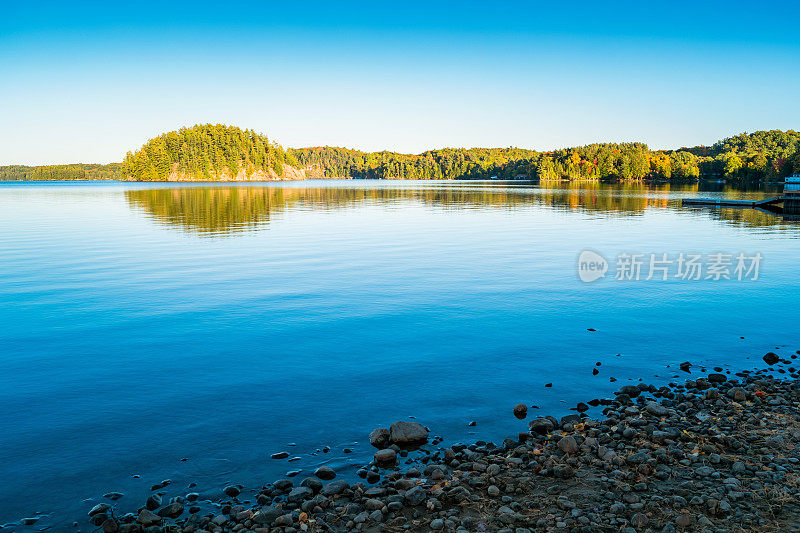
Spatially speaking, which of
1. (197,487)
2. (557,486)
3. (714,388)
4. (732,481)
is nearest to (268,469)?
(197,487)

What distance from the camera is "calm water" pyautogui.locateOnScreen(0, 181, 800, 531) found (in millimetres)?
10000

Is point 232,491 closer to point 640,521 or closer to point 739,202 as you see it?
point 640,521

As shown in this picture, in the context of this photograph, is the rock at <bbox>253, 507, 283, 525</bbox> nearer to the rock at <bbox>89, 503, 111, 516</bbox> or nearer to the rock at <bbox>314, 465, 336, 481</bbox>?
the rock at <bbox>314, 465, 336, 481</bbox>

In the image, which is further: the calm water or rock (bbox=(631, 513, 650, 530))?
the calm water

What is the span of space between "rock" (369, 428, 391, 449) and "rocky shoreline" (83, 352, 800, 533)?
0.03 meters

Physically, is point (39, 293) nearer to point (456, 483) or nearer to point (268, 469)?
point (268, 469)

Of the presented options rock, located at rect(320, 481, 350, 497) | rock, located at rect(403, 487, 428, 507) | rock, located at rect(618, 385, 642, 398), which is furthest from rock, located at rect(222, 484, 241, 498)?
rock, located at rect(618, 385, 642, 398)

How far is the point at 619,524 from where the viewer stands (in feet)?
23.6

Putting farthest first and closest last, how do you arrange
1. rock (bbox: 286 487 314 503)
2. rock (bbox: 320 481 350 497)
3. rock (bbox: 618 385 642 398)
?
1. rock (bbox: 618 385 642 398)
2. rock (bbox: 320 481 350 497)
3. rock (bbox: 286 487 314 503)

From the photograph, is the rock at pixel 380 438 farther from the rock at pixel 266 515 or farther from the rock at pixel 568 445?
the rock at pixel 568 445

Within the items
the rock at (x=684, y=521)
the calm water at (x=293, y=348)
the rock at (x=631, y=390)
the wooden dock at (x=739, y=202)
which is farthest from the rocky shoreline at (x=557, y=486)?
the wooden dock at (x=739, y=202)

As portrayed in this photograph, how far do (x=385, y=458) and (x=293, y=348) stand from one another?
735 centimetres

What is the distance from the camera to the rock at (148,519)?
7652mm

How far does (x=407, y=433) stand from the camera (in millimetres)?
10109
